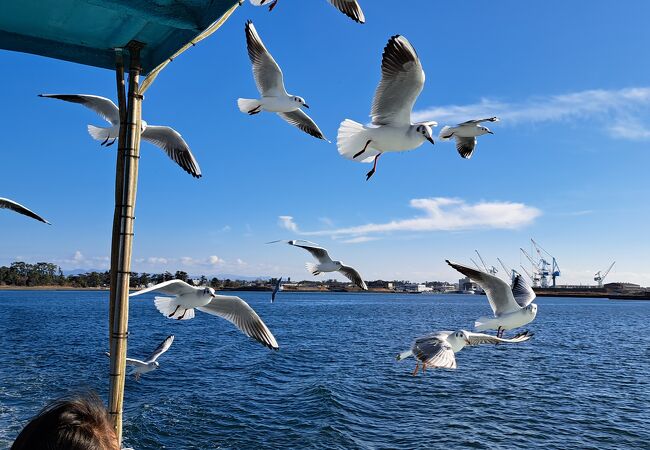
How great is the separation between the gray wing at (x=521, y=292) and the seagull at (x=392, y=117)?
3.92 m

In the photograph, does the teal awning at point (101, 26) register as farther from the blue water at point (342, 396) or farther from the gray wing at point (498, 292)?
the gray wing at point (498, 292)

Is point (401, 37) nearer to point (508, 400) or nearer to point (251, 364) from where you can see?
point (508, 400)

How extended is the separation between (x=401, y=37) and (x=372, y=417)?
11.0 meters

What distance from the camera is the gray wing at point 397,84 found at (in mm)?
4043

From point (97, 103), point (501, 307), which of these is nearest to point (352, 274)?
point (501, 307)

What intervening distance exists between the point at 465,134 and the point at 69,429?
216 inches

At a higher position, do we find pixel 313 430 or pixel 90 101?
pixel 90 101

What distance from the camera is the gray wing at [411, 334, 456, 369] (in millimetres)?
5074

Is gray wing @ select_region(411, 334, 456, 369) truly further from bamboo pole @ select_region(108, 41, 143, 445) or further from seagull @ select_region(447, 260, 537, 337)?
bamboo pole @ select_region(108, 41, 143, 445)

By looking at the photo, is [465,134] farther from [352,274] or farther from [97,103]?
[97,103]

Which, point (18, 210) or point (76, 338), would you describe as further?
point (76, 338)

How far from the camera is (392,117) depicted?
4488 millimetres

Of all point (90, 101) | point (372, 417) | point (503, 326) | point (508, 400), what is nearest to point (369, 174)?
point (90, 101)

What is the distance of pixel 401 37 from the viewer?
389cm
